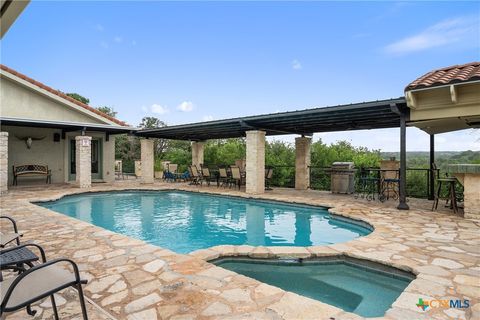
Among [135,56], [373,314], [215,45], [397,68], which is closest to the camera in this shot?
[373,314]

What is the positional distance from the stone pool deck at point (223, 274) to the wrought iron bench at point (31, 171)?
8.28 m

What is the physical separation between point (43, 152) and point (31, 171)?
1182mm

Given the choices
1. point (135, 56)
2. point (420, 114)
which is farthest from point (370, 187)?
point (135, 56)

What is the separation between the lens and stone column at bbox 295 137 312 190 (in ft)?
39.0

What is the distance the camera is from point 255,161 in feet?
33.6

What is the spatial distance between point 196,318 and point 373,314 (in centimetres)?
176

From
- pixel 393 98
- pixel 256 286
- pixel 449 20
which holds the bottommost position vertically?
pixel 256 286

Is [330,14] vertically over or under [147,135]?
over

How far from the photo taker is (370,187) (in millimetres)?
10562

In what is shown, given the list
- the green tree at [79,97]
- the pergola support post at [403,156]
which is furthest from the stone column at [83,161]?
the green tree at [79,97]

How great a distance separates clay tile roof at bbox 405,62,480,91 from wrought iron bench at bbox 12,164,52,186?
14.6 m

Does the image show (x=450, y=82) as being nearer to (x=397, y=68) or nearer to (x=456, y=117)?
(x=456, y=117)

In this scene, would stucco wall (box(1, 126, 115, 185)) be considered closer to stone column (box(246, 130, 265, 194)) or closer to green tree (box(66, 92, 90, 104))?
stone column (box(246, 130, 265, 194))

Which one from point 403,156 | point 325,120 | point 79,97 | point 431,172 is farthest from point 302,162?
point 79,97
